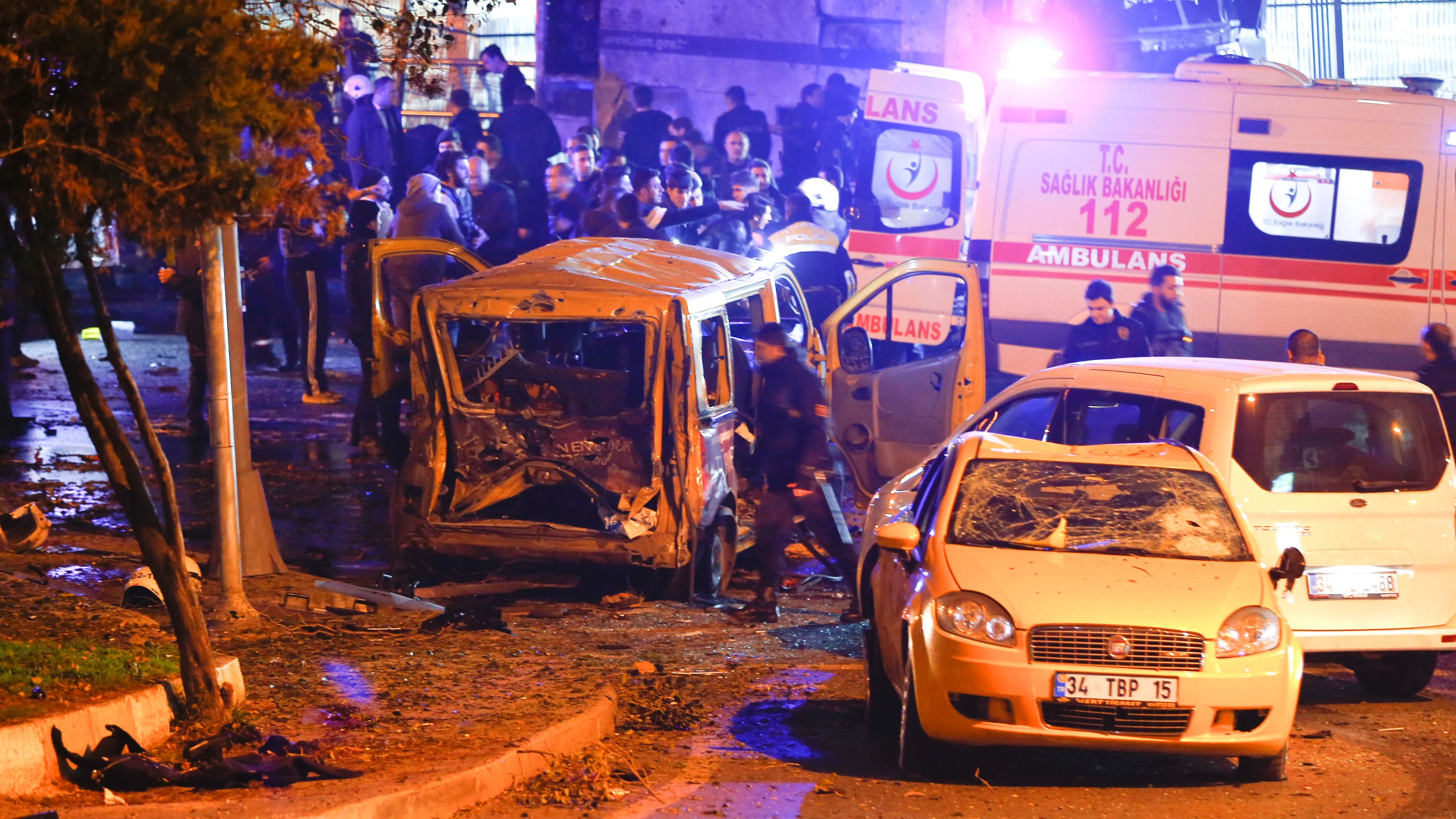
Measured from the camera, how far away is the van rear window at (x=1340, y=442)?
22.9 ft

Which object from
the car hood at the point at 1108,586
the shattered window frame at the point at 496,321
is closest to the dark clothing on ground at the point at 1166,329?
the shattered window frame at the point at 496,321

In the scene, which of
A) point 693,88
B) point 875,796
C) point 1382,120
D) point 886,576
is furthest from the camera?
point 693,88

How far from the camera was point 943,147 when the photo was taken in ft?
50.2

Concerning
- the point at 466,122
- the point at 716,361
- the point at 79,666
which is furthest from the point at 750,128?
the point at 79,666

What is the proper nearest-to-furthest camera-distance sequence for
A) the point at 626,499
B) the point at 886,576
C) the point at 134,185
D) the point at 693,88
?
1. the point at 134,185
2. the point at 886,576
3. the point at 626,499
4. the point at 693,88

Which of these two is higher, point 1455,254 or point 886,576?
point 1455,254

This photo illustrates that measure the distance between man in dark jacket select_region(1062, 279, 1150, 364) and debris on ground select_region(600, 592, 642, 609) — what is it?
4.34 metres

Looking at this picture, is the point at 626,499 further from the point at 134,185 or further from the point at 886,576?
the point at 134,185

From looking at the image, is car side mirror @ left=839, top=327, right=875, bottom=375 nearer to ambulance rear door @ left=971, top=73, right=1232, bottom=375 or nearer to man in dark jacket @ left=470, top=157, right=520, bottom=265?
ambulance rear door @ left=971, top=73, right=1232, bottom=375

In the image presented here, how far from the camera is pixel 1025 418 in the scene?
8.94 meters

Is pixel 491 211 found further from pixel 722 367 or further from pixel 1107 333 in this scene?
pixel 1107 333

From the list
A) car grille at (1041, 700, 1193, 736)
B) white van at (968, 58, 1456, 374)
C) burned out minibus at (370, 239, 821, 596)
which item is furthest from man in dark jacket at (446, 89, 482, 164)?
car grille at (1041, 700, 1193, 736)

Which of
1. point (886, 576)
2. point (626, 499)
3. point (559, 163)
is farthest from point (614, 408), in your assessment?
point (559, 163)

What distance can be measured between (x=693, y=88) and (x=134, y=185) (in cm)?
1686
